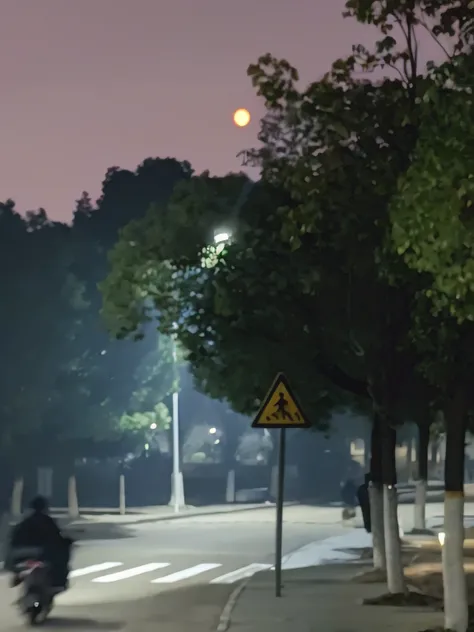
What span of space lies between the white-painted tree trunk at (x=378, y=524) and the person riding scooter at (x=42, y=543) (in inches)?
269

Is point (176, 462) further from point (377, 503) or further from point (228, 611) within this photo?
point (228, 611)

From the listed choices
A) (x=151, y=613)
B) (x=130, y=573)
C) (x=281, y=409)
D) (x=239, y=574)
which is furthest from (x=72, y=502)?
(x=281, y=409)

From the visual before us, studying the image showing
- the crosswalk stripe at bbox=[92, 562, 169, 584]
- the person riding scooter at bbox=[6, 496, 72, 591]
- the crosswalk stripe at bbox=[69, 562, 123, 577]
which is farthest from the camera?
the crosswalk stripe at bbox=[69, 562, 123, 577]

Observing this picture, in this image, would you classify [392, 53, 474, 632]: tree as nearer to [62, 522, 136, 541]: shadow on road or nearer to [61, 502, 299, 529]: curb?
[62, 522, 136, 541]: shadow on road

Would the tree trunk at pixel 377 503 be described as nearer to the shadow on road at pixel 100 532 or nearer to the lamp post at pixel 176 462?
the shadow on road at pixel 100 532

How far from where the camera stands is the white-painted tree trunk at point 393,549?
52.9 ft

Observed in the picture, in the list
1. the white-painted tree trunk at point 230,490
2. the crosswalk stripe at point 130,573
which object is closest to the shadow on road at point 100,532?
the crosswalk stripe at point 130,573

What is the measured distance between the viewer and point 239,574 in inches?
900

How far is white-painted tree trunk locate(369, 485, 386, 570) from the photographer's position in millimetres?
20328

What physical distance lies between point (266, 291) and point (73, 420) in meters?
31.7

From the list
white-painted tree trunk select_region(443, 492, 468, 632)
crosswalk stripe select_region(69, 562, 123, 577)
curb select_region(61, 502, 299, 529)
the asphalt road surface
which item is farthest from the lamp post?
white-painted tree trunk select_region(443, 492, 468, 632)

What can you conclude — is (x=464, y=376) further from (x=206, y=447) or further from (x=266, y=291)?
(x=206, y=447)

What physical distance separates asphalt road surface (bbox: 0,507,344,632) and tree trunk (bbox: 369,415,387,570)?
8.02ft

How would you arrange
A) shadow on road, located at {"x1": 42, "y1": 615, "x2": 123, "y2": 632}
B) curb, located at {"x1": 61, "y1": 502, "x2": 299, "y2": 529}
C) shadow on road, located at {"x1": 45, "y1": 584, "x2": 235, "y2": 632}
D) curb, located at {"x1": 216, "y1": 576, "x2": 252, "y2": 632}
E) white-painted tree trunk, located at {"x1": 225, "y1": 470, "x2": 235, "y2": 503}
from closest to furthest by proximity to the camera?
curb, located at {"x1": 216, "y1": 576, "x2": 252, "y2": 632}, shadow on road, located at {"x1": 42, "y1": 615, "x2": 123, "y2": 632}, shadow on road, located at {"x1": 45, "y1": 584, "x2": 235, "y2": 632}, curb, located at {"x1": 61, "y1": 502, "x2": 299, "y2": 529}, white-painted tree trunk, located at {"x1": 225, "y1": 470, "x2": 235, "y2": 503}
